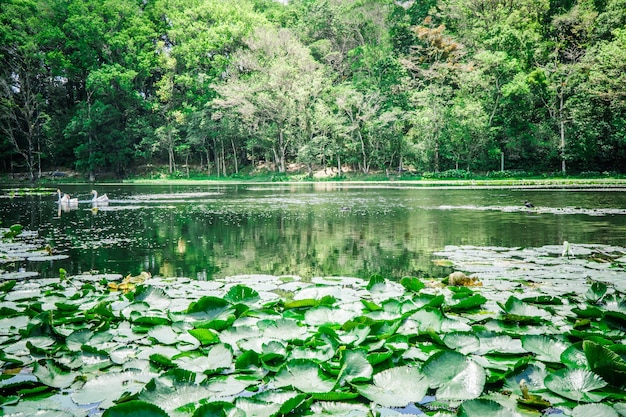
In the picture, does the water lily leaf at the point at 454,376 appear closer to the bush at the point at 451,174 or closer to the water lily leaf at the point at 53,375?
the water lily leaf at the point at 53,375

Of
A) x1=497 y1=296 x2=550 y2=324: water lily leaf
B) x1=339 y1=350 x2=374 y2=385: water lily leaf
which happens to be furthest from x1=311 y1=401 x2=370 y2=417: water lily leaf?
x1=497 y1=296 x2=550 y2=324: water lily leaf

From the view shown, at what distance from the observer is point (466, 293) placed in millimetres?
2979

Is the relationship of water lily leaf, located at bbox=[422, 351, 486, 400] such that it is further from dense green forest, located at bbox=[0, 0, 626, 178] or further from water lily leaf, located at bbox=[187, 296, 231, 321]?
dense green forest, located at bbox=[0, 0, 626, 178]

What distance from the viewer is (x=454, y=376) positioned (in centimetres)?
177

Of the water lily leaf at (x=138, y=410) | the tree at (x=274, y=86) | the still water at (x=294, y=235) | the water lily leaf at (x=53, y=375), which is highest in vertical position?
the tree at (x=274, y=86)

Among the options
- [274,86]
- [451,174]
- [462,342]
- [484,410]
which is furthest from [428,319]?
[274,86]

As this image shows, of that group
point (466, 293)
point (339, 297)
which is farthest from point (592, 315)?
point (339, 297)

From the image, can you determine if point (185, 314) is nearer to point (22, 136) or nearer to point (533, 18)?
point (533, 18)

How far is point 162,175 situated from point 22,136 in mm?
12139

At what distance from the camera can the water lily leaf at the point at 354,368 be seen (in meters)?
1.79

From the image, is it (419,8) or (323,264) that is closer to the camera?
(323,264)

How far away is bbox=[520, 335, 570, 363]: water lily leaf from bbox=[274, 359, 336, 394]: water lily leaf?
0.93 metres

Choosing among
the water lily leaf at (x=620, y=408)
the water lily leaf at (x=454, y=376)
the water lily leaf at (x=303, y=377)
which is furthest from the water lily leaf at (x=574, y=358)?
the water lily leaf at (x=303, y=377)

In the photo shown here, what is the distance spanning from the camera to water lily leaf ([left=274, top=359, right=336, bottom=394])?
68.9 inches
